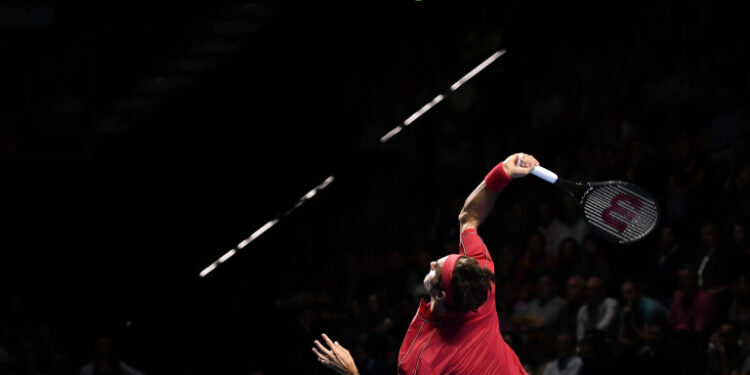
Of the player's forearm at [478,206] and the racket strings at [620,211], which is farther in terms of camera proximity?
the racket strings at [620,211]

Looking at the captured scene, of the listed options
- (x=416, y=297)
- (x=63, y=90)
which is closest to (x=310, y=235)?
(x=416, y=297)

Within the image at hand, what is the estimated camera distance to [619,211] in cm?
628

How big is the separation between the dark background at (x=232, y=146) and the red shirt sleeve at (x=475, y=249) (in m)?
4.56

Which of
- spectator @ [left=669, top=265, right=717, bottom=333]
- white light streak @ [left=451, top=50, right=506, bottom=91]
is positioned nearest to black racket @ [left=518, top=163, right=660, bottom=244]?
spectator @ [left=669, top=265, right=717, bottom=333]

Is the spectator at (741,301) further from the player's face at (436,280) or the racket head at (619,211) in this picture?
the player's face at (436,280)

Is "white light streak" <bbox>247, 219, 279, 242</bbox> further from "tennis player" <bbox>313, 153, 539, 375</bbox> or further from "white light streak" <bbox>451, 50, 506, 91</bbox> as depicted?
"tennis player" <bbox>313, 153, 539, 375</bbox>

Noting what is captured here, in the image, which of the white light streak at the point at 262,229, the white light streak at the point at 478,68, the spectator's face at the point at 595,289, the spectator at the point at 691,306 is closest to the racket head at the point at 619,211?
the spectator at the point at 691,306

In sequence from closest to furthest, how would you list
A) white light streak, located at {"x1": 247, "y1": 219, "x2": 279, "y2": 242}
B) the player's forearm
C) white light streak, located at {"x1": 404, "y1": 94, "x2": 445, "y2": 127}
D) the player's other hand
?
the player's other hand < the player's forearm < white light streak, located at {"x1": 247, "y1": 219, "x2": 279, "y2": 242} < white light streak, located at {"x1": 404, "y1": 94, "x2": 445, "y2": 127}

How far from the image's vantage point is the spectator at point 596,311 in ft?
31.5

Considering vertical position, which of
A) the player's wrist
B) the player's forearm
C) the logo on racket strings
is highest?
the player's wrist

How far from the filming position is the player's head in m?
5.30

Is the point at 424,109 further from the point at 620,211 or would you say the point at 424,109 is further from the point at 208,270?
the point at 620,211

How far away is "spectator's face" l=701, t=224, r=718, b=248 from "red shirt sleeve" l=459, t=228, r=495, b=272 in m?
4.28

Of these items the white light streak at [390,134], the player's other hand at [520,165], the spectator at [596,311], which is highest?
the player's other hand at [520,165]
